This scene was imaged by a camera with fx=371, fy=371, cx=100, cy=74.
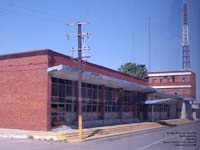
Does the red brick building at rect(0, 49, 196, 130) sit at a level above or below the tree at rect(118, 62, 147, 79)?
below

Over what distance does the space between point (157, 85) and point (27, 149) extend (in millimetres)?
65557

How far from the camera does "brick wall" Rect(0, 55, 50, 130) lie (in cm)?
3105

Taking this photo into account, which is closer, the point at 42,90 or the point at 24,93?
the point at 42,90

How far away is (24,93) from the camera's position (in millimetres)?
32062

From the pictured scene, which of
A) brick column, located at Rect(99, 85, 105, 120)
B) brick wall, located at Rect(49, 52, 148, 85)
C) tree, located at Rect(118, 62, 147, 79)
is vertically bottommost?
brick column, located at Rect(99, 85, 105, 120)

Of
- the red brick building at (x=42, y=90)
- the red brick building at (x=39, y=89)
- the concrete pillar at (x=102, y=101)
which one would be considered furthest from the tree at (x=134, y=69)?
the red brick building at (x=39, y=89)

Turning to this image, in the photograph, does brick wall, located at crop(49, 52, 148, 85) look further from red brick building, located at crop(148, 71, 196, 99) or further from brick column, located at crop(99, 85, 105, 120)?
red brick building, located at crop(148, 71, 196, 99)

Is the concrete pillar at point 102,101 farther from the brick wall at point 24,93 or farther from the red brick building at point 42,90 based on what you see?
the brick wall at point 24,93

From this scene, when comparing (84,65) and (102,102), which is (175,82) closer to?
(102,102)

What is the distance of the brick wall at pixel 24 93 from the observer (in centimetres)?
3105

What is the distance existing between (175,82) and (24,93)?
2129 inches

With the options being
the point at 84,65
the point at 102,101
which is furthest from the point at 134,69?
the point at 84,65

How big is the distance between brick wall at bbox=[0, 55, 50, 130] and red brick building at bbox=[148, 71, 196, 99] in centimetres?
5159

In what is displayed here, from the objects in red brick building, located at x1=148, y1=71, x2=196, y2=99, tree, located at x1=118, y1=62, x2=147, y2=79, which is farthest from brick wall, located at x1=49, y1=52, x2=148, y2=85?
tree, located at x1=118, y1=62, x2=147, y2=79
